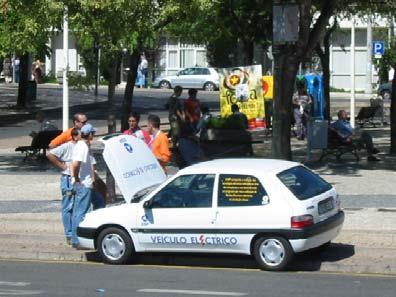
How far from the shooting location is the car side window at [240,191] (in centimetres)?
1299

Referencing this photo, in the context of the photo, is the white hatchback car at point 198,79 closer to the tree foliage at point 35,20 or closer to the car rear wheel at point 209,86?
the car rear wheel at point 209,86

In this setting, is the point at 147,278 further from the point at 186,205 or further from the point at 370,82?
the point at 370,82

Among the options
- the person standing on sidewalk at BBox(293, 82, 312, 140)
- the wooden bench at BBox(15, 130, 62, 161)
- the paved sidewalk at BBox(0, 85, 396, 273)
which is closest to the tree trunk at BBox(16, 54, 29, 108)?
the paved sidewalk at BBox(0, 85, 396, 273)

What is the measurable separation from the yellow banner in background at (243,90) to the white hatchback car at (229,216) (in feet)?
50.6

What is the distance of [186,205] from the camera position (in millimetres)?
13312

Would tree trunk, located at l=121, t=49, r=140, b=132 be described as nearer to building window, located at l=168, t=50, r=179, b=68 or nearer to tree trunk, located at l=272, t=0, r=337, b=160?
tree trunk, located at l=272, t=0, r=337, b=160

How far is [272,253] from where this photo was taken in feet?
42.5

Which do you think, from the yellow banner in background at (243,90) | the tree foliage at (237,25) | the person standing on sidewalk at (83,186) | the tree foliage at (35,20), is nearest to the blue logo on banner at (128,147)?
the person standing on sidewalk at (83,186)

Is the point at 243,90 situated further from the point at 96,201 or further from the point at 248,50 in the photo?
the point at 96,201

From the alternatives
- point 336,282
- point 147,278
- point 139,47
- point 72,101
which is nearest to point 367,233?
point 336,282

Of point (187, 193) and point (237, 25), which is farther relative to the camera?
point (237, 25)

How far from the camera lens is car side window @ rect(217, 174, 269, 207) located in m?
13.0

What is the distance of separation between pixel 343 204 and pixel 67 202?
5501 millimetres

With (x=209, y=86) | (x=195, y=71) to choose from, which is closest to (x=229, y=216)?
(x=209, y=86)
